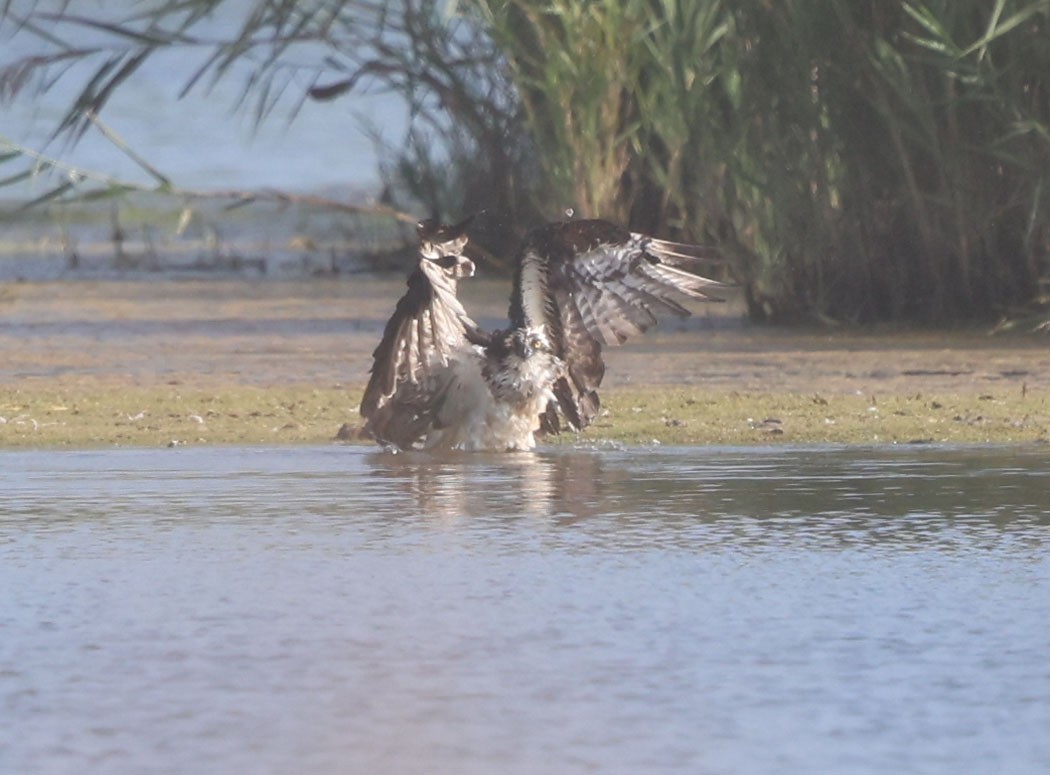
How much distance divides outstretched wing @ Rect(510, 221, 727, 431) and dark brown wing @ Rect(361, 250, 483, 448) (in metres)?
0.36

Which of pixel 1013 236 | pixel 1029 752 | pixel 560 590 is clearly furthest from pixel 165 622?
pixel 1013 236

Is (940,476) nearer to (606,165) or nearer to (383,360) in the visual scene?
(383,360)

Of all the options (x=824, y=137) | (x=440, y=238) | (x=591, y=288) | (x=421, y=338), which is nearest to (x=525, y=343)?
(x=421, y=338)

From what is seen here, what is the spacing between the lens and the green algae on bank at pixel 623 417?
8.60 meters

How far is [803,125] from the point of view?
1209 centimetres

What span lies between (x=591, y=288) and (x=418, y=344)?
87 centimetres

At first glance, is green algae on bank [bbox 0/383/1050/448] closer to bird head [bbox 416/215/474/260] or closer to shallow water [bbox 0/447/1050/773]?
shallow water [bbox 0/447/1050/773]

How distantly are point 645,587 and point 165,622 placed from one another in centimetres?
101

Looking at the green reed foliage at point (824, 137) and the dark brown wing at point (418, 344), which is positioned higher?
the green reed foliage at point (824, 137)

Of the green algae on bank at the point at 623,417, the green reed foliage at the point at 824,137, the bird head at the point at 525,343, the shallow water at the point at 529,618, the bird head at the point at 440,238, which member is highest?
the green reed foliage at the point at 824,137

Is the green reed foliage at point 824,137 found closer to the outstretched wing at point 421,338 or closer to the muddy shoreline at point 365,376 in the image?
the muddy shoreline at point 365,376

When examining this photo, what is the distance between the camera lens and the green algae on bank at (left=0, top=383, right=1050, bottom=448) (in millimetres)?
8602

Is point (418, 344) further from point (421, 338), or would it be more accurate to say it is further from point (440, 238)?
point (440, 238)

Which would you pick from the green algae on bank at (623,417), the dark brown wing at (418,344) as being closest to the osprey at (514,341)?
the dark brown wing at (418,344)
